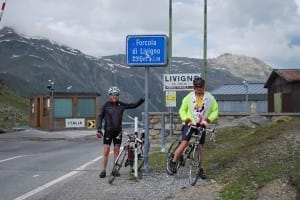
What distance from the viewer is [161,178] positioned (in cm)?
1104

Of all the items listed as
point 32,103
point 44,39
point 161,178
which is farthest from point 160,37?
point 44,39

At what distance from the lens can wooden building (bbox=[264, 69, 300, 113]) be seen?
43.7 meters

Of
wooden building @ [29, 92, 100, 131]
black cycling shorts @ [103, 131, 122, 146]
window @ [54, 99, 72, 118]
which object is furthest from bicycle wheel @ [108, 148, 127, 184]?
window @ [54, 99, 72, 118]

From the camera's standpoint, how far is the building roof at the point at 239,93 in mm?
70512

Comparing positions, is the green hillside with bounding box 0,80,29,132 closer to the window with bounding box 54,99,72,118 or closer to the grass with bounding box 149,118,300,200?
the window with bounding box 54,99,72,118

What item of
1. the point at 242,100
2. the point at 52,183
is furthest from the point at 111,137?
the point at 242,100

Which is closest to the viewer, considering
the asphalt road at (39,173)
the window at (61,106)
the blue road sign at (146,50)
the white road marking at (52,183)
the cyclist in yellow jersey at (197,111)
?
the white road marking at (52,183)

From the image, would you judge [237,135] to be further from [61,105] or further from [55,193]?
[61,105]

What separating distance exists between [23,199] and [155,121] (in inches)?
579

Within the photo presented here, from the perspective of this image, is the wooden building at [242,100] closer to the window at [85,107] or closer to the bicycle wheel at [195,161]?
the window at [85,107]

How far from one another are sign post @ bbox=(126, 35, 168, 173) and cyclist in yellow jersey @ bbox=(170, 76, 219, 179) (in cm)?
144

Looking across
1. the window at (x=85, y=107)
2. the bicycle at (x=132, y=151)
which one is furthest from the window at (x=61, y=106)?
the bicycle at (x=132, y=151)

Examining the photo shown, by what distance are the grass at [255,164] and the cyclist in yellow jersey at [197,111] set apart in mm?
817

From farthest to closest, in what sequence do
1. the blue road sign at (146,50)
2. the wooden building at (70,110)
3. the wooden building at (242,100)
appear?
the wooden building at (242,100) < the wooden building at (70,110) < the blue road sign at (146,50)
